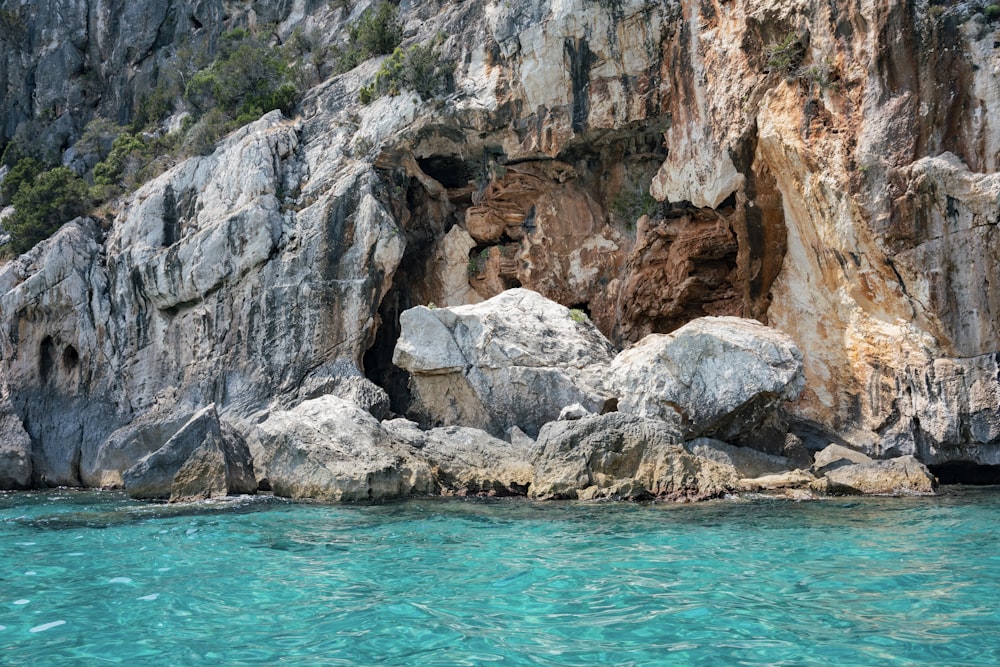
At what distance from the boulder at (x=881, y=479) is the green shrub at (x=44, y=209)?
22.4 meters

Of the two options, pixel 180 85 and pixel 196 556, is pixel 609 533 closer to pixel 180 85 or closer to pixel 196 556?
pixel 196 556

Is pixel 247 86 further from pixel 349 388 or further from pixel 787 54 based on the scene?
pixel 787 54

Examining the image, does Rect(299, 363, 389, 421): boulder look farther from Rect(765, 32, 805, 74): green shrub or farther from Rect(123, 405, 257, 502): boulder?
Rect(765, 32, 805, 74): green shrub

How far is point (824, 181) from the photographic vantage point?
43.8ft

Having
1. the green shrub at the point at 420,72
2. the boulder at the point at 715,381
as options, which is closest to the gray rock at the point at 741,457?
the boulder at the point at 715,381

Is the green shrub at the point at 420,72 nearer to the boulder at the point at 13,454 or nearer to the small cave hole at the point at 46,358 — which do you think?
the small cave hole at the point at 46,358

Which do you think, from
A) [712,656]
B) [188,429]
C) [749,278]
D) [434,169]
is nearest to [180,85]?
[434,169]

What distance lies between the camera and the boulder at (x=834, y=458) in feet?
→ 40.1

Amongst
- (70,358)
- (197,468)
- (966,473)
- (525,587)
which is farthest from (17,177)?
(966,473)

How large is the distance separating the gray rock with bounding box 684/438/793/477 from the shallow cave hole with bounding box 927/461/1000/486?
7.84 feet

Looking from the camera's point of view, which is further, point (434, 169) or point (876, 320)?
point (434, 169)

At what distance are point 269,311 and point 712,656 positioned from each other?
1568cm

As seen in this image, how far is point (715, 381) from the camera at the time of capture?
43.5ft

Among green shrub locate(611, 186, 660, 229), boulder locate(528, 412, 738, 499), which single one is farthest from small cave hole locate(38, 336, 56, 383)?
green shrub locate(611, 186, 660, 229)
